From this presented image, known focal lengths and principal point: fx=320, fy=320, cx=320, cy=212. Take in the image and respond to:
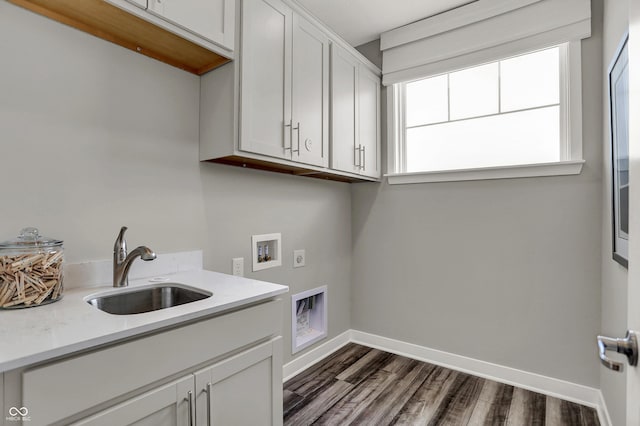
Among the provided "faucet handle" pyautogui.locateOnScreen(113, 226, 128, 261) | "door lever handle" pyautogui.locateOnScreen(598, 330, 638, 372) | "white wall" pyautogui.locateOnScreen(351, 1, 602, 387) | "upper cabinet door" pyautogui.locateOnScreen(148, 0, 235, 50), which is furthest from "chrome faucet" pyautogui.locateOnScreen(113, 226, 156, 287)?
"white wall" pyautogui.locateOnScreen(351, 1, 602, 387)

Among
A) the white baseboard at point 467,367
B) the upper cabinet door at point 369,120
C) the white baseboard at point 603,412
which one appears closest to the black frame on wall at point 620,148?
the white baseboard at point 603,412

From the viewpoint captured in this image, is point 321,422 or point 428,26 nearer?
point 321,422

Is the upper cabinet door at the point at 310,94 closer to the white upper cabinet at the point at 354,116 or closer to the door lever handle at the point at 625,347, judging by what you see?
the white upper cabinet at the point at 354,116

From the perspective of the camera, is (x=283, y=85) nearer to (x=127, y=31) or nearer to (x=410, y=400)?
(x=127, y=31)

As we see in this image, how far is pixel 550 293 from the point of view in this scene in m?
2.09

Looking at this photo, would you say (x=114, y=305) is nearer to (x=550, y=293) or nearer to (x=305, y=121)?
(x=305, y=121)

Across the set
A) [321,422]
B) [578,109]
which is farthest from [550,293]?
[321,422]

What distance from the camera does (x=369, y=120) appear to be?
2.58 metres

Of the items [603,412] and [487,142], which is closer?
[603,412]

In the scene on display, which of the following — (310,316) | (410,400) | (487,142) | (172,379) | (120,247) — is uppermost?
(487,142)

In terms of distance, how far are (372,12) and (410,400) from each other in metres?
2.69

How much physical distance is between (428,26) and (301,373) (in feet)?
9.06

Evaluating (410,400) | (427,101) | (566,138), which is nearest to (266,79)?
(427,101)

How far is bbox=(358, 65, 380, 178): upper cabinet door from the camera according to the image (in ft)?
8.13
